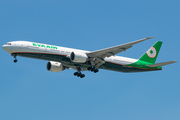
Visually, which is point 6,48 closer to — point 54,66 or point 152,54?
point 54,66

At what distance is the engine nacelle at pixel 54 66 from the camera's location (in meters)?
52.0

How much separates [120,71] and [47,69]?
1235 centimetres

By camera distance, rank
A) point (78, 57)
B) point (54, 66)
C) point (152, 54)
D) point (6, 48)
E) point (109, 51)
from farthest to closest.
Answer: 1. point (152, 54)
2. point (54, 66)
3. point (109, 51)
4. point (78, 57)
5. point (6, 48)

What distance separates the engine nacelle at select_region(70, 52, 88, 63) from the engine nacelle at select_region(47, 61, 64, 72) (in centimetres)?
631

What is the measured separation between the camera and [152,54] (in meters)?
55.8

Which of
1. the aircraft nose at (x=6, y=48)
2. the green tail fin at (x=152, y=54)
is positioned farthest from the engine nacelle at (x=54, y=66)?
the green tail fin at (x=152, y=54)

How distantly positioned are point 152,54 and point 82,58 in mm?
15285

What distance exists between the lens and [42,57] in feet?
152

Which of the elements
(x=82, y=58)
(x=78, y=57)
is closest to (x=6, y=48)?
(x=78, y=57)

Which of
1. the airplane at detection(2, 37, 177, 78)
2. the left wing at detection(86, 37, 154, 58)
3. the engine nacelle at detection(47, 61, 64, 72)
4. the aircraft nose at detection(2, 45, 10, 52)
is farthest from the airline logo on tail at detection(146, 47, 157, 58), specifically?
the aircraft nose at detection(2, 45, 10, 52)

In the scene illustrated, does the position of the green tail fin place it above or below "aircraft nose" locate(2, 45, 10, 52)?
above

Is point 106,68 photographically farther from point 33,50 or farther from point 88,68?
point 33,50

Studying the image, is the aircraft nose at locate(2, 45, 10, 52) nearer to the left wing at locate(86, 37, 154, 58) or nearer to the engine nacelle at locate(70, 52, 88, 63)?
the engine nacelle at locate(70, 52, 88, 63)

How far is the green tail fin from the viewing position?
180ft
